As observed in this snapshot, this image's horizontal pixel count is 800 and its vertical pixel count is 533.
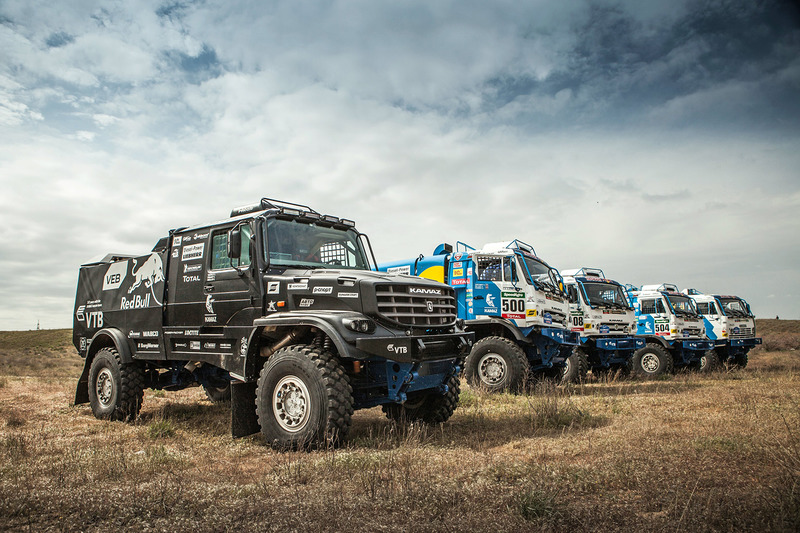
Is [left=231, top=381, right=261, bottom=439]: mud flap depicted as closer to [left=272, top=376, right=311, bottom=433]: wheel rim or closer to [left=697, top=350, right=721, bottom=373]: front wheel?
[left=272, top=376, right=311, bottom=433]: wheel rim

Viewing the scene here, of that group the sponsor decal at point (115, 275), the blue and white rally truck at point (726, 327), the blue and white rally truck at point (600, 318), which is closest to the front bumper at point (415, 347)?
the sponsor decal at point (115, 275)

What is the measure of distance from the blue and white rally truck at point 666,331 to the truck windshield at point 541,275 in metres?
5.95

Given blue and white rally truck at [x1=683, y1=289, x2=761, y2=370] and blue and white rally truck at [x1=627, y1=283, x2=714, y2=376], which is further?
blue and white rally truck at [x1=683, y1=289, x2=761, y2=370]

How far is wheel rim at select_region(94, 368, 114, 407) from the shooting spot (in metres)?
8.49

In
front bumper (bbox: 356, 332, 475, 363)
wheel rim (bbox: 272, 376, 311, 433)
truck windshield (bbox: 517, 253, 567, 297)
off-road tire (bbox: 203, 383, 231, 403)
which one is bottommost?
off-road tire (bbox: 203, 383, 231, 403)

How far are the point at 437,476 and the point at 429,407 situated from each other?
9.47 ft

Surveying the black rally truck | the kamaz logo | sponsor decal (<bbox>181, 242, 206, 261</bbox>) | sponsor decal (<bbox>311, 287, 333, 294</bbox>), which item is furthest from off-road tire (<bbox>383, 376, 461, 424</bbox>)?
sponsor decal (<bbox>181, 242, 206, 261</bbox>)

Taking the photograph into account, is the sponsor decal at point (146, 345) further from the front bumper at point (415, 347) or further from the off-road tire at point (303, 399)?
the front bumper at point (415, 347)

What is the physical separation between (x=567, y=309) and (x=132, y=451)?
32.1ft

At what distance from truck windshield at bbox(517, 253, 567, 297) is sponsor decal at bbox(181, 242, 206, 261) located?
22.1ft

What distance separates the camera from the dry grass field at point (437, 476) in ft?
11.7

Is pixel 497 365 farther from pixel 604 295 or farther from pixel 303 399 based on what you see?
pixel 604 295

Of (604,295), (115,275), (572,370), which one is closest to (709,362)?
(604,295)

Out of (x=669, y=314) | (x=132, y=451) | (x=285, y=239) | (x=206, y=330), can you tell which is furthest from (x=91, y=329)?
(x=669, y=314)
